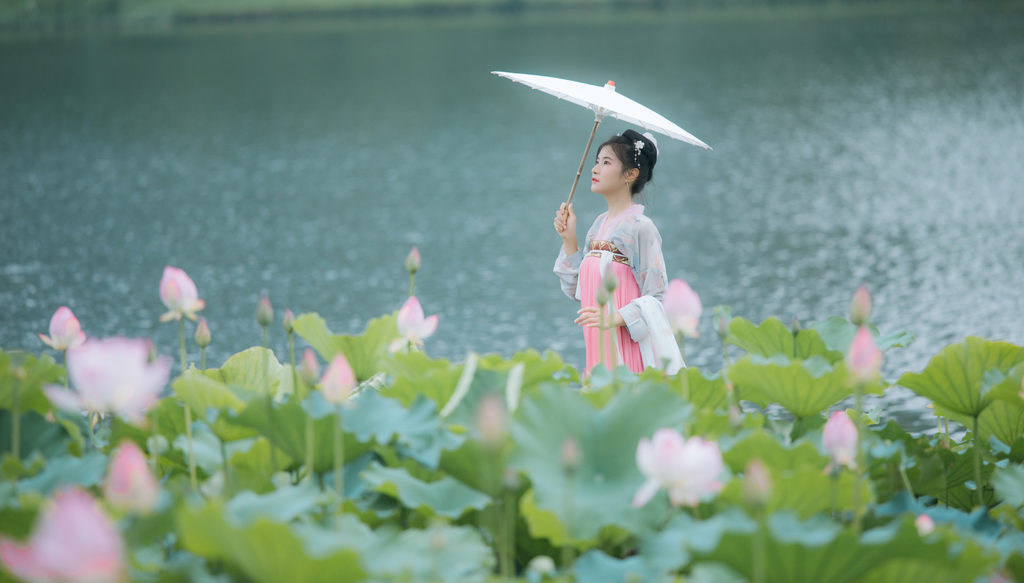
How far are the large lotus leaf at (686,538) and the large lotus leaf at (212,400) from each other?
738 mm

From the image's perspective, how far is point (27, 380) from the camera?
5.43 feet

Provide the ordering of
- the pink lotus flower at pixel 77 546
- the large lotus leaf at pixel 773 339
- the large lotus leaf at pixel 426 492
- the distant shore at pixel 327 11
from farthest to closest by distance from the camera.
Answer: the distant shore at pixel 327 11, the large lotus leaf at pixel 773 339, the large lotus leaf at pixel 426 492, the pink lotus flower at pixel 77 546

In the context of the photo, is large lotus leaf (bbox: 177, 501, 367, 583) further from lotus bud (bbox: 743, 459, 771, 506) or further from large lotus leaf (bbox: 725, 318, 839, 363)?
large lotus leaf (bbox: 725, 318, 839, 363)

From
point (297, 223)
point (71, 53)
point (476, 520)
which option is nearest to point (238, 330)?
point (297, 223)

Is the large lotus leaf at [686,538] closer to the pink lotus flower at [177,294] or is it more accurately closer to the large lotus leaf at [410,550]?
the large lotus leaf at [410,550]

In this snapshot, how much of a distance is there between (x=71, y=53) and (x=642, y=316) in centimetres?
2866

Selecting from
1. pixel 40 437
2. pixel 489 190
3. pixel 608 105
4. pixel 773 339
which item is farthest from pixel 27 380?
pixel 489 190

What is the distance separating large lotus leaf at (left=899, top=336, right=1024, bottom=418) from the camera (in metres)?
1.92

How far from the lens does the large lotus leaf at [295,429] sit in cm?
156

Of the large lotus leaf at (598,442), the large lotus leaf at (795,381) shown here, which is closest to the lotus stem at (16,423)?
the large lotus leaf at (598,442)

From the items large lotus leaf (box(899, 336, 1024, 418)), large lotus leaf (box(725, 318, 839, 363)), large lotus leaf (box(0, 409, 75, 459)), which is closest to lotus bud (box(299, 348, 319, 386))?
large lotus leaf (box(0, 409, 75, 459))

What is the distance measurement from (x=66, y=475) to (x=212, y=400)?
289 mm

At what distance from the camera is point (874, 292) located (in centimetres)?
723

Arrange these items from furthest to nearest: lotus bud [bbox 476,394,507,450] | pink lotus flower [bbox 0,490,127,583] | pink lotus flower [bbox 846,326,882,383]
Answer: pink lotus flower [bbox 846,326,882,383], lotus bud [bbox 476,394,507,450], pink lotus flower [bbox 0,490,127,583]
